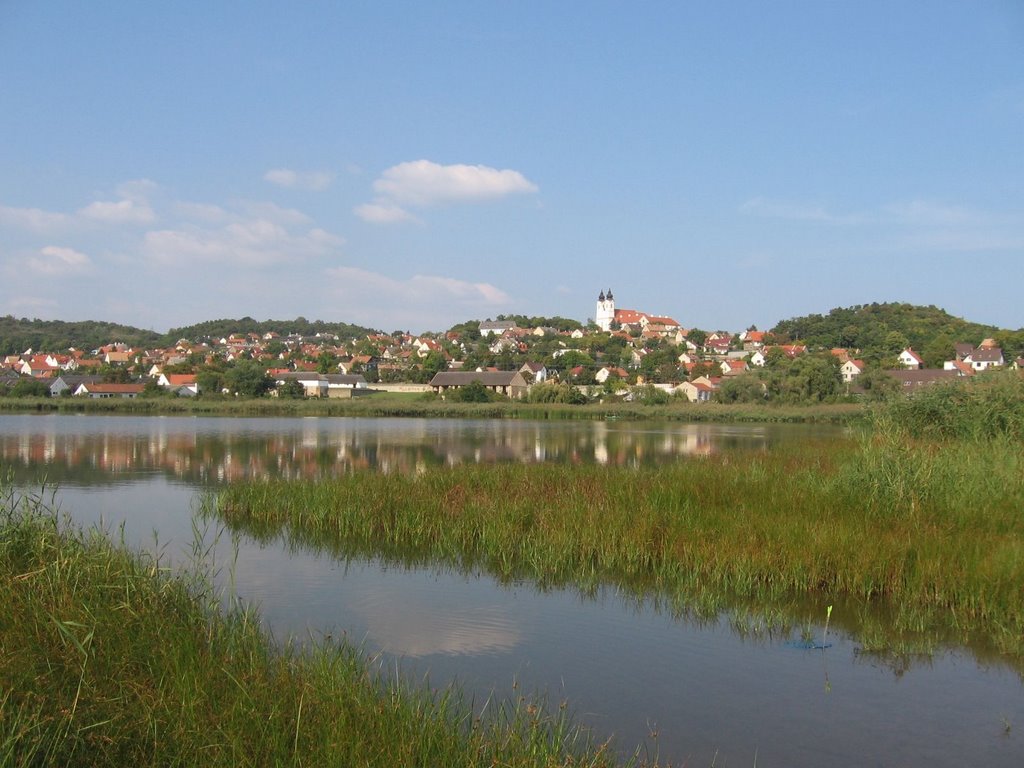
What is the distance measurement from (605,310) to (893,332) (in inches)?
3085

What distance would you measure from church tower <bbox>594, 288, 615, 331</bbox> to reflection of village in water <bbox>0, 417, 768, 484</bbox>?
139m

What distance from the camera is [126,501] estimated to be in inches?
673

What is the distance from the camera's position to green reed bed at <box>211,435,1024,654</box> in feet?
31.5

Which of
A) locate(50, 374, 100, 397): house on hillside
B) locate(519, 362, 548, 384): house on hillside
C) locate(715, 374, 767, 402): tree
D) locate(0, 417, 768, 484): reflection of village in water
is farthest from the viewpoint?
locate(519, 362, 548, 384): house on hillside

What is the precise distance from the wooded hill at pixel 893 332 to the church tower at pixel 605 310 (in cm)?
4556

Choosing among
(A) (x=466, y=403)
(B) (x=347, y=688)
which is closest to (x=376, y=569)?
(B) (x=347, y=688)

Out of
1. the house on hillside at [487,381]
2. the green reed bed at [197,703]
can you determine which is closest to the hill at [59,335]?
the house on hillside at [487,381]

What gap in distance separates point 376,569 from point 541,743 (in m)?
7.07

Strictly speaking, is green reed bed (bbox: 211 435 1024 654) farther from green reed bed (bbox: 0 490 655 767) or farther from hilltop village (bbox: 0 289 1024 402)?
hilltop village (bbox: 0 289 1024 402)

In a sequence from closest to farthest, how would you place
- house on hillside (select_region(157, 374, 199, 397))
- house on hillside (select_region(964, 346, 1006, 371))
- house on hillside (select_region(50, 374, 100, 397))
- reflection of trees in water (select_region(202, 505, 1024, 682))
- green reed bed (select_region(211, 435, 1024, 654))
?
reflection of trees in water (select_region(202, 505, 1024, 682)) < green reed bed (select_region(211, 435, 1024, 654)) < house on hillside (select_region(50, 374, 100, 397)) < house on hillside (select_region(157, 374, 199, 397)) < house on hillside (select_region(964, 346, 1006, 371))

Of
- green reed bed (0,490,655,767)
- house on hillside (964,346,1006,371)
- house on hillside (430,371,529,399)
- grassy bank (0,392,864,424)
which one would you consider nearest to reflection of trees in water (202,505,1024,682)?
green reed bed (0,490,655,767)

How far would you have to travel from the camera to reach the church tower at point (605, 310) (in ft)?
610

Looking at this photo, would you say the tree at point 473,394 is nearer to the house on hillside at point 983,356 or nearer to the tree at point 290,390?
the tree at point 290,390

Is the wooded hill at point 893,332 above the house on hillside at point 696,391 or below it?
above
